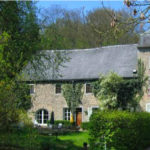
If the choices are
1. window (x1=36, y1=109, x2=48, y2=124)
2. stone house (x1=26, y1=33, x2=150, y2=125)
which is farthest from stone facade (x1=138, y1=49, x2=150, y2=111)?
window (x1=36, y1=109, x2=48, y2=124)

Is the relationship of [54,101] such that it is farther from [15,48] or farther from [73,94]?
[15,48]

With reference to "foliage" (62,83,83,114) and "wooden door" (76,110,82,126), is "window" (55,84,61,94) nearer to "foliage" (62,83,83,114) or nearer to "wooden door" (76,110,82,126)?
"foliage" (62,83,83,114)

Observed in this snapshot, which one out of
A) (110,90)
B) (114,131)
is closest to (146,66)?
(110,90)

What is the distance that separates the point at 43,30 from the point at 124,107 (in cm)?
940

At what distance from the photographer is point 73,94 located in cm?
2742

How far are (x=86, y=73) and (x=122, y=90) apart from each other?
4.20 m

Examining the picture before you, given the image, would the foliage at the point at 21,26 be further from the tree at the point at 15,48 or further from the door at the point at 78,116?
the door at the point at 78,116

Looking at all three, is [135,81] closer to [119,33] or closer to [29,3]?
[29,3]

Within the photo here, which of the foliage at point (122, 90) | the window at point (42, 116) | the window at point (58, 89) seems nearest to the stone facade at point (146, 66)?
the foliage at point (122, 90)

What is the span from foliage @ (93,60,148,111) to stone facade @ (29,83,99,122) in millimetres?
2077

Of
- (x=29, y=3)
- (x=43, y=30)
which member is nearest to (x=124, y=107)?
(x=43, y=30)

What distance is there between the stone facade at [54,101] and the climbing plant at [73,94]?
397 mm

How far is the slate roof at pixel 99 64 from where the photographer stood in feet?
86.4

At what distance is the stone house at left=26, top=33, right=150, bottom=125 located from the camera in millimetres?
25688
